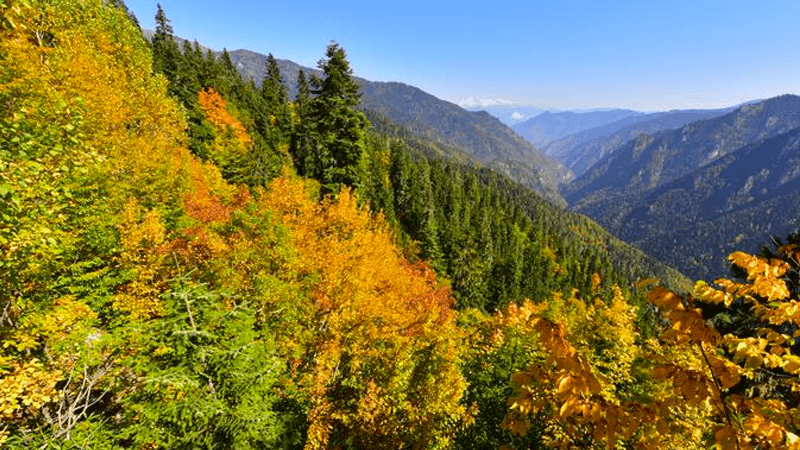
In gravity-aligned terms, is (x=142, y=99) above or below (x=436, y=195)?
above

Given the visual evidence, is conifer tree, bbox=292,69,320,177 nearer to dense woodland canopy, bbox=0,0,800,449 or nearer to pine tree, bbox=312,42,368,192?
dense woodland canopy, bbox=0,0,800,449

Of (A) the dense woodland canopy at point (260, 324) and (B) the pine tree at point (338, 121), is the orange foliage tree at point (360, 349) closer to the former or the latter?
(A) the dense woodland canopy at point (260, 324)

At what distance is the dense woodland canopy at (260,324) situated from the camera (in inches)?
178

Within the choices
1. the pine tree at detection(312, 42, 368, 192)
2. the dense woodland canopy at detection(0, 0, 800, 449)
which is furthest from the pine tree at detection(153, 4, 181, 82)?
the pine tree at detection(312, 42, 368, 192)

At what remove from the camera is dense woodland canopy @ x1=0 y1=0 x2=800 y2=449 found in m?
4.51

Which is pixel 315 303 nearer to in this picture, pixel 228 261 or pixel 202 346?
pixel 228 261

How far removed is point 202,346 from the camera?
11031mm

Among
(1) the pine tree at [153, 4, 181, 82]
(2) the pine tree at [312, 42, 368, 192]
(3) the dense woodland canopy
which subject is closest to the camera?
(3) the dense woodland canopy

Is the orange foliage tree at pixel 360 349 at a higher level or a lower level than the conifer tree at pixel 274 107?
lower

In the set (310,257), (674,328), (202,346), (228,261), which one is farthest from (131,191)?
(674,328)

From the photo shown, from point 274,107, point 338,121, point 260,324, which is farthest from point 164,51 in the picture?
point 260,324

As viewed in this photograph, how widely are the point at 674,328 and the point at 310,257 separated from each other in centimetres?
2217

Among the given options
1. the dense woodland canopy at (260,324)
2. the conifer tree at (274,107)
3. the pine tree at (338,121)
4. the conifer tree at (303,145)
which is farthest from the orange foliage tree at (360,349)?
the conifer tree at (274,107)

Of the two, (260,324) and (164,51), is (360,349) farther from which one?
(164,51)
